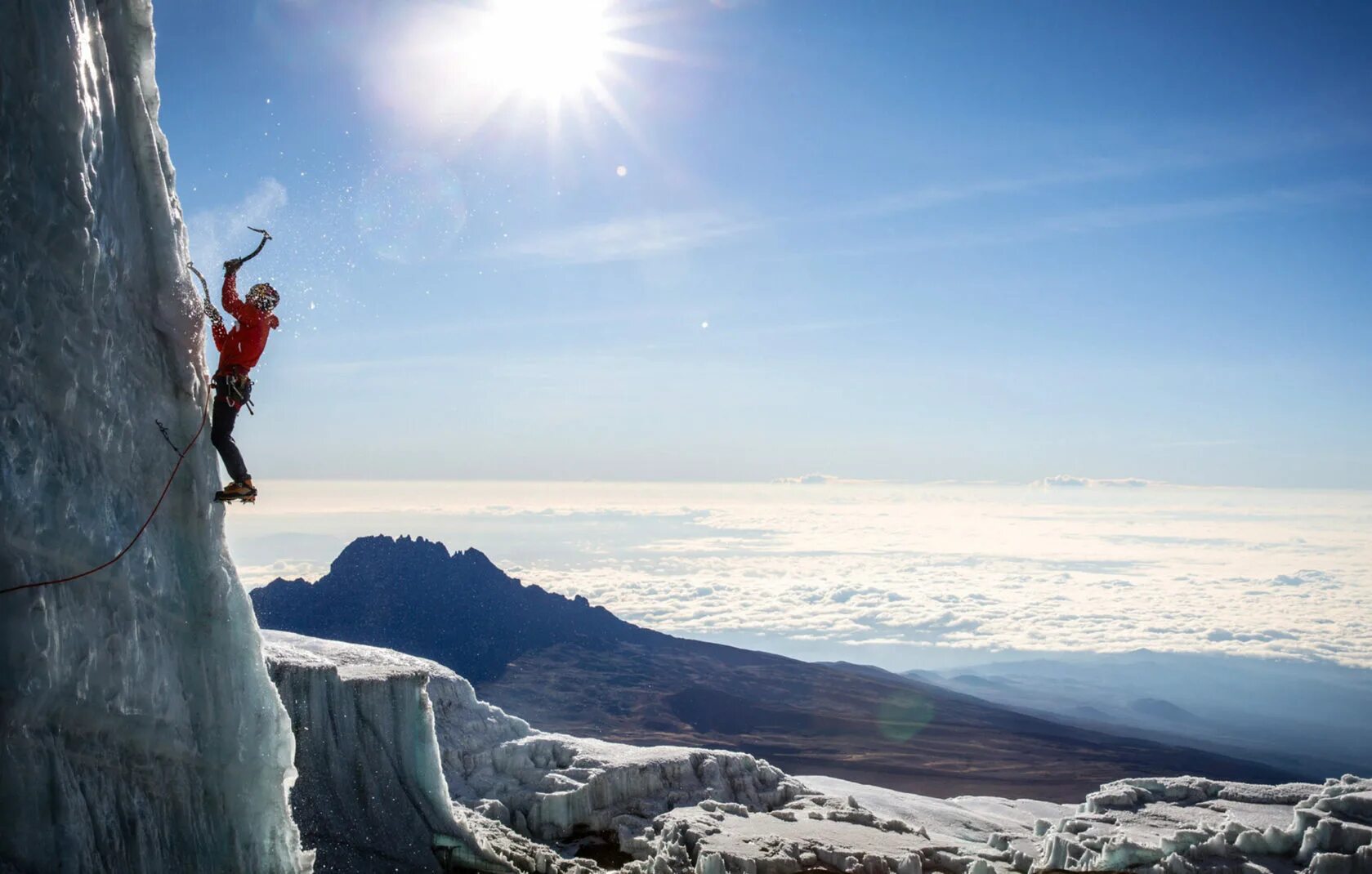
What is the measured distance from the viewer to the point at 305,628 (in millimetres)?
93000

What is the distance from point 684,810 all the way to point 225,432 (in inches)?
866

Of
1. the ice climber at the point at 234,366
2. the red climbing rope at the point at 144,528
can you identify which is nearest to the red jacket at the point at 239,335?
the ice climber at the point at 234,366

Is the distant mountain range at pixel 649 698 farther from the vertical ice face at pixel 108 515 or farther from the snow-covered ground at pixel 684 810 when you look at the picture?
the vertical ice face at pixel 108 515

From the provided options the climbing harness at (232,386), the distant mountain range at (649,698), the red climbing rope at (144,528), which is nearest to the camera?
the red climbing rope at (144,528)

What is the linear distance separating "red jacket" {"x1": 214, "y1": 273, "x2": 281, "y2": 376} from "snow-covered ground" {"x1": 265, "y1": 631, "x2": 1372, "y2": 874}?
434 inches

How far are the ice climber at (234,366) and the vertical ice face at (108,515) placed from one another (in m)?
0.23

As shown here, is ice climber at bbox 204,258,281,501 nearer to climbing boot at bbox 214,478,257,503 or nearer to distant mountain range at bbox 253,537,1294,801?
climbing boot at bbox 214,478,257,503

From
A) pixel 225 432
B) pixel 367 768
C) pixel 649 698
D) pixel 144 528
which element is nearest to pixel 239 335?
pixel 225 432

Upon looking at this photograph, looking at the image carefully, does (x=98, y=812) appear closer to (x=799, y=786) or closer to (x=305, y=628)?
(x=799, y=786)

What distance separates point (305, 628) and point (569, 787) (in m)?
75.0

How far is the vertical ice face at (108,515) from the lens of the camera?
6234 millimetres

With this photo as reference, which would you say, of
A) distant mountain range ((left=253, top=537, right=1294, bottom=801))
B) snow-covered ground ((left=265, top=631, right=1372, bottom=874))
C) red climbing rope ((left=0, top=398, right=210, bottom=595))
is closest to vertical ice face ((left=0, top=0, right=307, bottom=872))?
red climbing rope ((left=0, top=398, right=210, bottom=595))

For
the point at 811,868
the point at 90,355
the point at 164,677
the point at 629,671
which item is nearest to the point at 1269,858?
the point at 811,868

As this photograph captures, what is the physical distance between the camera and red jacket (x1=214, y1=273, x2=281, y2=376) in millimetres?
8891
